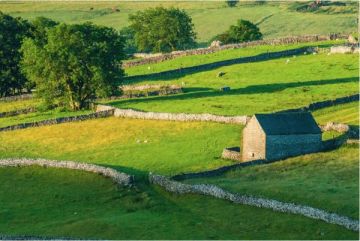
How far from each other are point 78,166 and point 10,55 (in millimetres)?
50322

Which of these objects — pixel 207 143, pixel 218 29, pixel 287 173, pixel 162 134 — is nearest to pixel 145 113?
pixel 162 134

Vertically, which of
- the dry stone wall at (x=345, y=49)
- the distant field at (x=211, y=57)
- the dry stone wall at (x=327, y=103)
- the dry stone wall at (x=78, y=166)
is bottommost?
the dry stone wall at (x=78, y=166)

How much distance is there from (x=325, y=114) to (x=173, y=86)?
27784 millimetres

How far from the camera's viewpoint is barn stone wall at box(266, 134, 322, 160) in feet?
251

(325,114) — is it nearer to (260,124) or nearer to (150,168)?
(260,124)

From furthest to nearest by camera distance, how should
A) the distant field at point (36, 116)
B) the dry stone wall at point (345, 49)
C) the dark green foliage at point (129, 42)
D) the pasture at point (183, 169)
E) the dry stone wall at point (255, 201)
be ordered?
the dark green foliage at point (129, 42) → the dry stone wall at point (345, 49) → the distant field at point (36, 116) → the pasture at point (183, 169) → the dry stone wall at point (255, 201)

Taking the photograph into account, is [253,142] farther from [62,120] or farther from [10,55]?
[10,55]

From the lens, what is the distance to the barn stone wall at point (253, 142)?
7650cm

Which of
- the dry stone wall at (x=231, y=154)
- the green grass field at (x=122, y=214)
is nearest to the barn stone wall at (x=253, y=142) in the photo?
the dry stone wall at (x=231, y=154)

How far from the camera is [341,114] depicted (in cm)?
9131

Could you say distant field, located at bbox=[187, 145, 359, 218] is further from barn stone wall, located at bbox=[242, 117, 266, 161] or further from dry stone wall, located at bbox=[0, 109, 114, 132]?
dry stone wall, located at bbox=[0, 109, 114, 132]

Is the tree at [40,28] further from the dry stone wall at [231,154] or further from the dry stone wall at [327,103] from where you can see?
the dry stone wall at [231,154]

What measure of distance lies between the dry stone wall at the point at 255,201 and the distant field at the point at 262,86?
2480cm

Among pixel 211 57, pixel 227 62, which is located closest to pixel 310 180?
pixel 227 62
